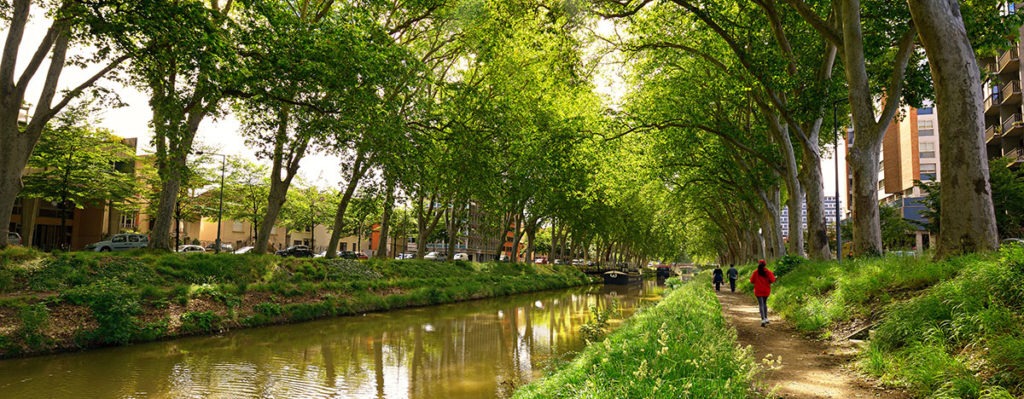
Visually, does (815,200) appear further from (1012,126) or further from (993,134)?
(993,134)

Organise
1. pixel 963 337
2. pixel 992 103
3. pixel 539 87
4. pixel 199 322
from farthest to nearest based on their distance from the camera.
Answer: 1. pixel 992 103
2. pixel 539 87
3. pixel 199 322
4. pixel 963 337

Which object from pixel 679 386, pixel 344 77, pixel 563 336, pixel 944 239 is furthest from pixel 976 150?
pixel 344 77

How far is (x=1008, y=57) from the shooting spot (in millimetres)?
37844

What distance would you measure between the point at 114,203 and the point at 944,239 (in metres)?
52.1

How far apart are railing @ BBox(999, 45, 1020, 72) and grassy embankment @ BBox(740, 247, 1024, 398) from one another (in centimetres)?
3906

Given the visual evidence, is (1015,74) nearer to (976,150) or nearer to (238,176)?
(976,150)

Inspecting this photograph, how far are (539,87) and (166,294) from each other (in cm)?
1835

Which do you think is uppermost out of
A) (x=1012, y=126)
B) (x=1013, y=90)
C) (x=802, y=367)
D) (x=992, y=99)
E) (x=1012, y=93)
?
(x=992, y=99)

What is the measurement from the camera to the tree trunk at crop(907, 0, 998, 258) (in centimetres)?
842

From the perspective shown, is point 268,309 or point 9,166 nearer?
point 9,166

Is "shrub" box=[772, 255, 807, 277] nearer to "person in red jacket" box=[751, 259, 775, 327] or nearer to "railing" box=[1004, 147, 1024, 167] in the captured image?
"person in red jacket" box=[751, 259, 775, 327]

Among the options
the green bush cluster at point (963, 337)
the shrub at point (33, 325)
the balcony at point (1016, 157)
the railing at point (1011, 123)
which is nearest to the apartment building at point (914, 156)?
the railing at point (1011, 123)

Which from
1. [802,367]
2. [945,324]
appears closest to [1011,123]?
[802,367]

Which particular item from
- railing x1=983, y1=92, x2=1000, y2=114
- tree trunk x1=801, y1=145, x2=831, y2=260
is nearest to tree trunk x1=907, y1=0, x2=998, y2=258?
tree trunk x1=801, y1=145, x2=831, y2=260
